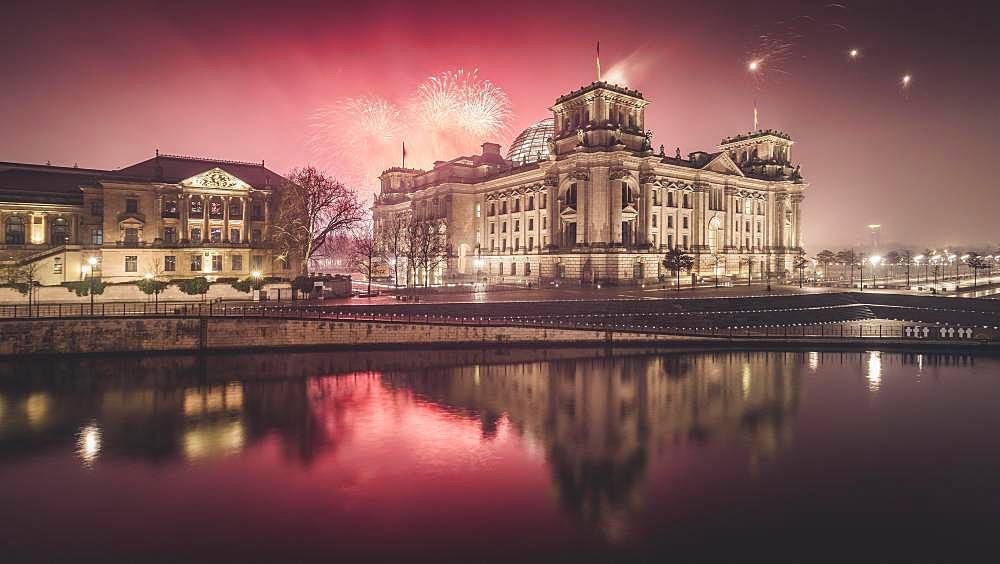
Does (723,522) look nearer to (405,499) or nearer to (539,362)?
(405,499)

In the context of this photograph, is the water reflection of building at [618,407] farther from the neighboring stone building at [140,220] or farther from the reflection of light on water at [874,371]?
the neighboring stone building at [140,220]

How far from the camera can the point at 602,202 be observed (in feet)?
230

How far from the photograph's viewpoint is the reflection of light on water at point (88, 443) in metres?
21.0

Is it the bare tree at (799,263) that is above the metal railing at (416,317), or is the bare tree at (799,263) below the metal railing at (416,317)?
above

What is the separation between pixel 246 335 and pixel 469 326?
17276 mm

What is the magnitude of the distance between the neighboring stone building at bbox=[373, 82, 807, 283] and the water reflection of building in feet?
106

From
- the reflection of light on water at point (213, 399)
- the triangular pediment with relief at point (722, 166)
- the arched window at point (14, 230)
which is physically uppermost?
the triangular pediment with relief at point (722, 166)

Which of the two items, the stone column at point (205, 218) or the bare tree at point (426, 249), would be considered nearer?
the stone column at point (205, 218)

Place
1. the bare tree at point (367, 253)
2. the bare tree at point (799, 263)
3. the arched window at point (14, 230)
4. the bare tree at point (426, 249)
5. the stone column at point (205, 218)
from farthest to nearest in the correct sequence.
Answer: the bare tree at point (799, 263), the bare tree at point (426, 249), the stone column at point (205, 218), the bare tree at point (367, 253), the arched window at point (14, 230)

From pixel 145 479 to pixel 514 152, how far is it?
9684 cm

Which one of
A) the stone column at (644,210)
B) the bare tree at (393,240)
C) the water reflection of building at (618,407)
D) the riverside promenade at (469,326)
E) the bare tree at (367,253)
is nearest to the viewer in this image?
the water reflection of building at (618,407)

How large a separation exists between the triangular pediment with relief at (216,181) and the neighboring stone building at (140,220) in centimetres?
12

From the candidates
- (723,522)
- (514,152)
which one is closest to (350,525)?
(723,522)

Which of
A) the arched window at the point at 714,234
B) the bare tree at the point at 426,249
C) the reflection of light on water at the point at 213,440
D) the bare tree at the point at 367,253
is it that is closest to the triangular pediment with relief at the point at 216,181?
the bare tree at the point at 367,253
